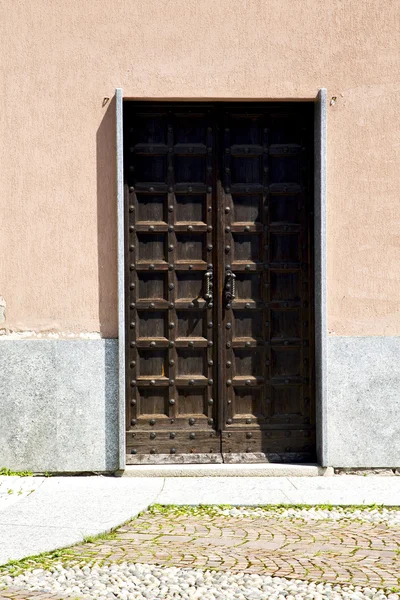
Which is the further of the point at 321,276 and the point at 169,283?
the point at 169,283

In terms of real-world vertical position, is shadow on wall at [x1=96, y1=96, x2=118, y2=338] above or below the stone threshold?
above

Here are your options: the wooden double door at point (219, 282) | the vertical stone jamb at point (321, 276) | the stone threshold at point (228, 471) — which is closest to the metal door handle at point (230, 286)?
the wooden double door at point (219, 282)

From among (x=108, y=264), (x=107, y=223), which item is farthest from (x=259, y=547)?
(x=107, y=223)

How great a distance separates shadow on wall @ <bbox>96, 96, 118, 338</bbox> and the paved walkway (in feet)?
3.81

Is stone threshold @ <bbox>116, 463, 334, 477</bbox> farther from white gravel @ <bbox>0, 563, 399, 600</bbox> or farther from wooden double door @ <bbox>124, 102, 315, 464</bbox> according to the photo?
white gravel @ <bbox>0, 563, 399, 600</bbox>

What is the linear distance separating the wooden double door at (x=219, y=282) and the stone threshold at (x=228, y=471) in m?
0.16

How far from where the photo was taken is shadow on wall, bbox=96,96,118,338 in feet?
23.5

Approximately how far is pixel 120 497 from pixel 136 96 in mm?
2893

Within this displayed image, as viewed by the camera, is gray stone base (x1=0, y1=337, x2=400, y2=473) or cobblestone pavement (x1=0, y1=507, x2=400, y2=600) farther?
gray stone base (x1=0, y1=337, x2=400, y2=473)

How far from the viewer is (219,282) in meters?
7.35

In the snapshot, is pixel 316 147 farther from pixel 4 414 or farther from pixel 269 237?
pixel 4 414

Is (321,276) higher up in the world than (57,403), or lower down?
higher up

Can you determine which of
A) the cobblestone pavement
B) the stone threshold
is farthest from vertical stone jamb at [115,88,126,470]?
the cobblestone pavement

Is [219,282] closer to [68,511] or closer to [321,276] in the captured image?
[321,276]
